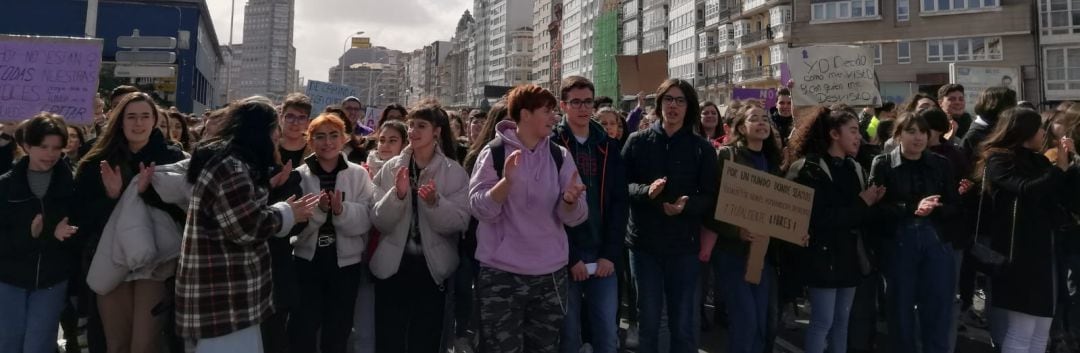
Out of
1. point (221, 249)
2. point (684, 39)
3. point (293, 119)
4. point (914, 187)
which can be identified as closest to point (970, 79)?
point (914, 187)

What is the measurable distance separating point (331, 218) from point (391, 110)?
2.30 meters

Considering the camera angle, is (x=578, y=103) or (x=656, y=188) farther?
(x=578, y=103)

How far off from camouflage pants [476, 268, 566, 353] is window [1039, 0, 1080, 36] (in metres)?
48.2

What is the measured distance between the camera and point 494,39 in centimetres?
14962

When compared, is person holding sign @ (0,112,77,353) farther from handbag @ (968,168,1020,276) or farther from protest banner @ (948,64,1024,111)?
protest banner @ (948,64,1024,111)

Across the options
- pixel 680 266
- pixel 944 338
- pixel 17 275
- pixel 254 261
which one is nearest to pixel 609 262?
pixel 680 266

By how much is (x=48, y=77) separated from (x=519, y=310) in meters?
5.01

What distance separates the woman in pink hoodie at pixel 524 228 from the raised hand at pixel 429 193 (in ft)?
1.05

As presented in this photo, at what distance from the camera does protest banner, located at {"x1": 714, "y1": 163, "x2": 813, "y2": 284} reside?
485 cm

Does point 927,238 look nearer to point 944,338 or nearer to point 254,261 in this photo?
point 944,338

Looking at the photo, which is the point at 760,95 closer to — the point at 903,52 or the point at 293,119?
the point at 293,119

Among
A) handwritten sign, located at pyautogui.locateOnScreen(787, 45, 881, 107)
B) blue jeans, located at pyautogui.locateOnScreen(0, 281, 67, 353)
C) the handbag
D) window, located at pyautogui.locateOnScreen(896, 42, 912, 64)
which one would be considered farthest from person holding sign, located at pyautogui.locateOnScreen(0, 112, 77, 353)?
window, located at pyautogui.locateOnScreen(896, 42, 912, 64)

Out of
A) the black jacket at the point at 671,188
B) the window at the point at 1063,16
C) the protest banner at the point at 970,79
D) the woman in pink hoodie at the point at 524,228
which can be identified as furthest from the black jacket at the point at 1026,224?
the window at the point at 1063,16

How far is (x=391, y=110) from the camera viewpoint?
688 centimetres
